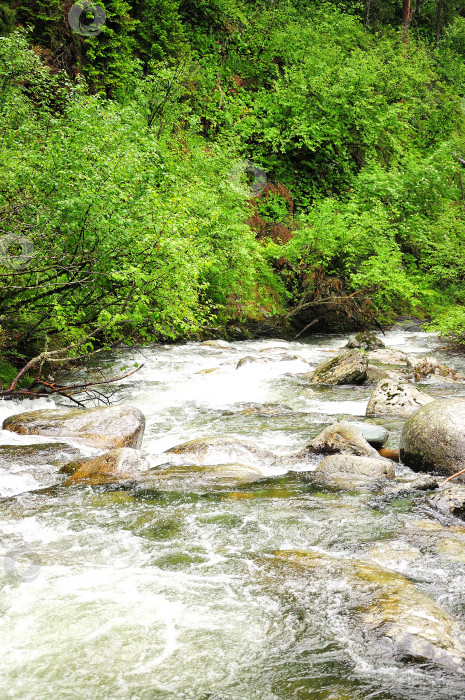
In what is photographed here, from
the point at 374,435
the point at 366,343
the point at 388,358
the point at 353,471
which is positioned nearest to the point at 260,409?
the point at 374,435

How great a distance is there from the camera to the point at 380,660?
344 centimetres

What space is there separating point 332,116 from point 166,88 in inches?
348

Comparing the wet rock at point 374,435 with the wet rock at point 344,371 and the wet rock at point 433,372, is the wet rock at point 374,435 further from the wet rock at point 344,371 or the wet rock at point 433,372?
the wet rock at point 433,372

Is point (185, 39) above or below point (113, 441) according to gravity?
above

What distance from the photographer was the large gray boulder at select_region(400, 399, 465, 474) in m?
7.05

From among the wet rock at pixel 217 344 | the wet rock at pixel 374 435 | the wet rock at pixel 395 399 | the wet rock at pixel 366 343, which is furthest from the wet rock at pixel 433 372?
the wet rock at pixel 217 344

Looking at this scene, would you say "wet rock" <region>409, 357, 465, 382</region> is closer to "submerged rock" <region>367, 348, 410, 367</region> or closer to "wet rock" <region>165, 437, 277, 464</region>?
"submerged rock" <region>367, 348, 410, 367</region>

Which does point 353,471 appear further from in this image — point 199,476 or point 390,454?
point 199,476

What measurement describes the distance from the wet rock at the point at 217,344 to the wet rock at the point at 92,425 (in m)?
8.17

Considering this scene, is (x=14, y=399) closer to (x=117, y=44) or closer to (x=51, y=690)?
(x=51, y=690)

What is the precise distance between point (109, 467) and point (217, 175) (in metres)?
13.5

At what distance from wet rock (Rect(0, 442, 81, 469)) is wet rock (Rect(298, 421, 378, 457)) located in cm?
315

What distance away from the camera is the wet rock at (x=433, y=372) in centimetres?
1270

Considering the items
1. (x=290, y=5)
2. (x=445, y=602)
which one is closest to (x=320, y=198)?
(x=290, y=5)
